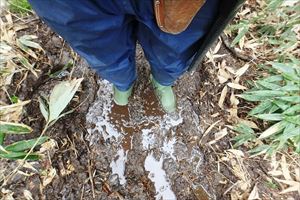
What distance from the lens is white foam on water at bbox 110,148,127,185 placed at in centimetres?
140

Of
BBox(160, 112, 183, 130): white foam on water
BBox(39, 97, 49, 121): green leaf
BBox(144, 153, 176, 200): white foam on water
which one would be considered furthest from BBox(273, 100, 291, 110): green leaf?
BBox(39, 97, 49, 121): green leaf

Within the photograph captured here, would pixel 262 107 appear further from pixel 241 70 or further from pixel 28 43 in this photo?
pixel 28 43

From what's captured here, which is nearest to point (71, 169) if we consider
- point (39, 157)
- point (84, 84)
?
point (39, 157)

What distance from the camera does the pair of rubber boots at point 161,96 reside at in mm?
1417

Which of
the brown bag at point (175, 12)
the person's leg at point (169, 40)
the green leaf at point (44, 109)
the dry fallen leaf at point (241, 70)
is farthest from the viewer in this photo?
the dry fallen leaf at point (241, 70)

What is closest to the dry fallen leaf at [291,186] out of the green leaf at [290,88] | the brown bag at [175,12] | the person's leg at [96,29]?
the green leaf at [290,88]

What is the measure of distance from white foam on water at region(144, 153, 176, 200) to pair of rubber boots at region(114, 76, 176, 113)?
0.70 ft

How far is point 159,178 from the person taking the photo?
4.63 feet

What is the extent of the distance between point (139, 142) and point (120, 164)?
4.6 inches

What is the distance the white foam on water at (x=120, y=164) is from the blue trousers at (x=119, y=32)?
0.38m

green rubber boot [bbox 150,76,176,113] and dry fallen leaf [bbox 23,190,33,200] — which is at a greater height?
green rubber boot [bbox 150,76,176,113]

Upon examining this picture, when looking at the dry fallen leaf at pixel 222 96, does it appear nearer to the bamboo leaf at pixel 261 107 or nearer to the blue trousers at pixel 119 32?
the bamboo leaf at pixel 261 107

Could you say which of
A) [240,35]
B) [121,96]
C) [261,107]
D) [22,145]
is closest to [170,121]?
[121,96]

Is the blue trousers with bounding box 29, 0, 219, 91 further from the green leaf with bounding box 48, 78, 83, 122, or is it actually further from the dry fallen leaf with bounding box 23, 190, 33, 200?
the dry fallen leaf with bounding box 23, 190, 33, 200
